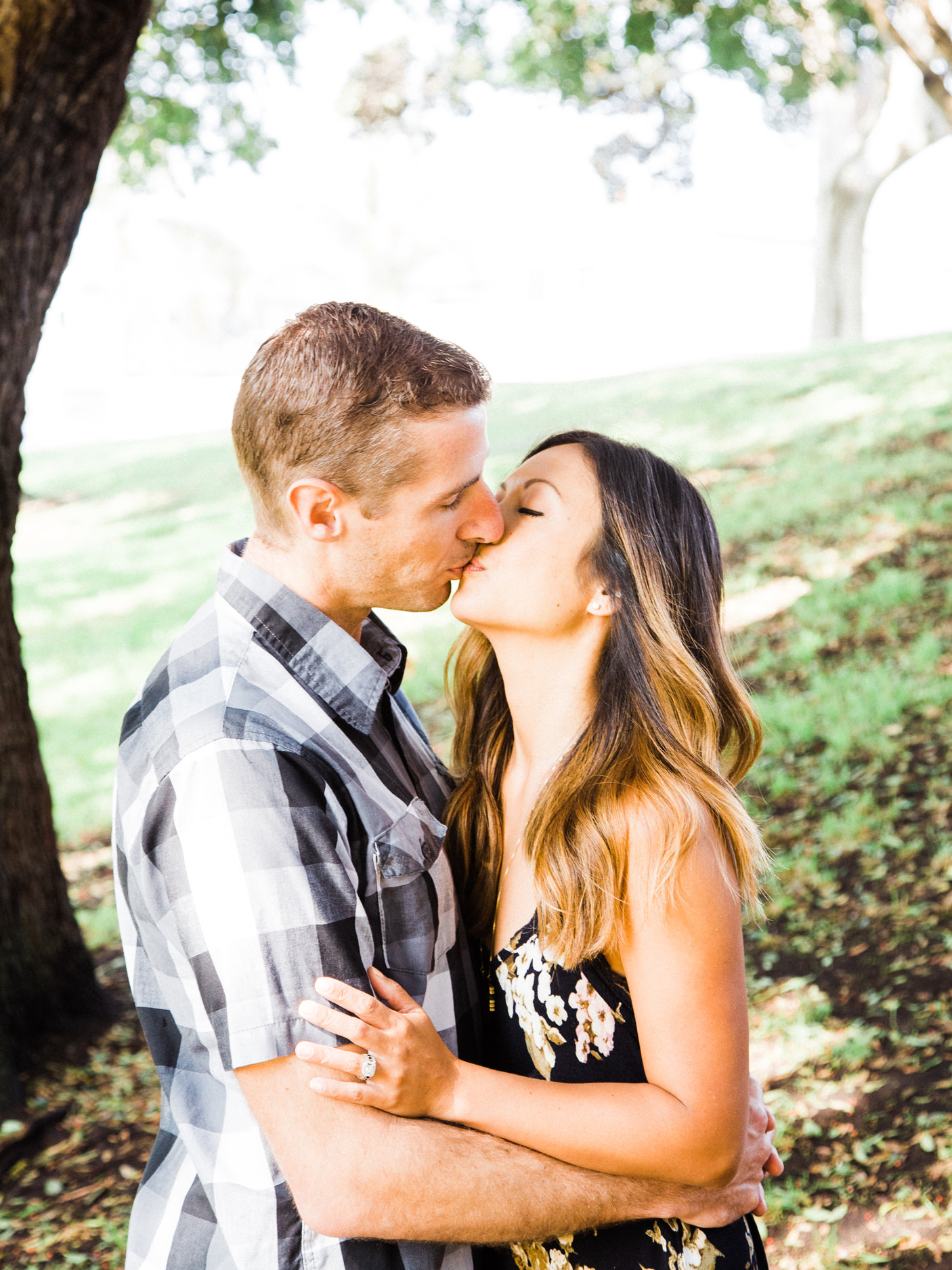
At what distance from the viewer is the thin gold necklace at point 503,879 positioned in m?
2.29

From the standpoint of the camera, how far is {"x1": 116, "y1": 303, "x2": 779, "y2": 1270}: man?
166 centimetres

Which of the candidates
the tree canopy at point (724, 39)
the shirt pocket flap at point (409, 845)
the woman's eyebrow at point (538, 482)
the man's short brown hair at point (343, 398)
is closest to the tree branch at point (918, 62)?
the tree canopy at point (724, 39)

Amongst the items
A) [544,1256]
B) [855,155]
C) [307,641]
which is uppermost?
[855,155]

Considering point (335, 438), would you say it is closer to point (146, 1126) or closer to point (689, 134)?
point (146, 1126)

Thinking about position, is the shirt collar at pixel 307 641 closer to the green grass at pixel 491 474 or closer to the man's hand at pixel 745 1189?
the man's hand at pixel 745 1189

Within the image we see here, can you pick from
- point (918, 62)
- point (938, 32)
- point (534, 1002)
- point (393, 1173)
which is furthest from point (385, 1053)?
point (918, 62)

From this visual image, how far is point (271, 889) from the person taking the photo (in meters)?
1.64

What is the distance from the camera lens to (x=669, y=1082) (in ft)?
6.43

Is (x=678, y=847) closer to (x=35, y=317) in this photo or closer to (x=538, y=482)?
(x=538, y=482)

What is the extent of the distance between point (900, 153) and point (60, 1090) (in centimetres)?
1618

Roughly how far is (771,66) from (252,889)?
8895mm

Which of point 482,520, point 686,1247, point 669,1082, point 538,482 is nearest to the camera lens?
point 669,1082

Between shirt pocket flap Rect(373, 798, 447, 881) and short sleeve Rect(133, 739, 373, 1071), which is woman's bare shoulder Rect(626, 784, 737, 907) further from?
short sleeve Rect(133, 739, 373, 1071)

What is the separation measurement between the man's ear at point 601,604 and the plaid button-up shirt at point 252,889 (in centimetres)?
51
